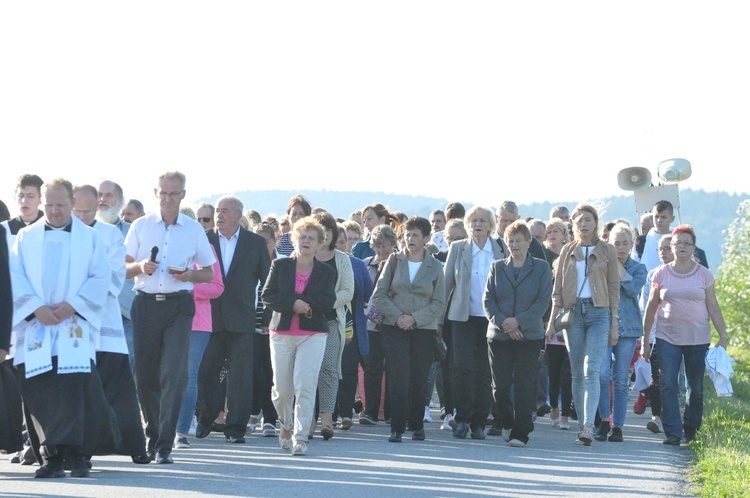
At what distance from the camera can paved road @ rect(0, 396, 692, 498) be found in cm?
948

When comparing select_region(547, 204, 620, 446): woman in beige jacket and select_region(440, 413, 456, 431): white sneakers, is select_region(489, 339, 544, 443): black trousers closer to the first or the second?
select_region(547, 204, 620, 446): woman in beige jacket

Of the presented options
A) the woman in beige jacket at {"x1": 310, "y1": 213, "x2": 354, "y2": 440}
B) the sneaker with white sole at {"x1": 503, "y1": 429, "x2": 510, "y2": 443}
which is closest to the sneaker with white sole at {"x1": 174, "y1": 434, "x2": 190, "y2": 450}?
the woman in beige jacket at {"x1": 310, "y1": 213, "x2": 354, "y2": 440}

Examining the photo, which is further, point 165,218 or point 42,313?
point 165,218

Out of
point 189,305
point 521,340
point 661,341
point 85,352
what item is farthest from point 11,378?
point 661,341

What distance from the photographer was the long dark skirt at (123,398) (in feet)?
34.2

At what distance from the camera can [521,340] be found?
1323cm

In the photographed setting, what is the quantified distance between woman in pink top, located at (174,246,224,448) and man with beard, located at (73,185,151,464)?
1.86 m

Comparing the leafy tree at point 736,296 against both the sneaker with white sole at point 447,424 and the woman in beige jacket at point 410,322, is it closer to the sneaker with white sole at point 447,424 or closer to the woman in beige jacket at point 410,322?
the sneaker with white sole at point 447,424

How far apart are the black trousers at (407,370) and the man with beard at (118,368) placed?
3.29m

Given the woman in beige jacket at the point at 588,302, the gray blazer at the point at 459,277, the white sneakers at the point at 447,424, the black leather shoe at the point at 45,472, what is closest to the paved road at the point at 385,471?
the black leather shoe at the point at 45,472

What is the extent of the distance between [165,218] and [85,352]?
5.57 feet

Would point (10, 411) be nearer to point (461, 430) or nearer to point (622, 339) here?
point (461, 430)

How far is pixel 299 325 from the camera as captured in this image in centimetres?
1200

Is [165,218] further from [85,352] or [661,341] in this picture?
[661,341]
